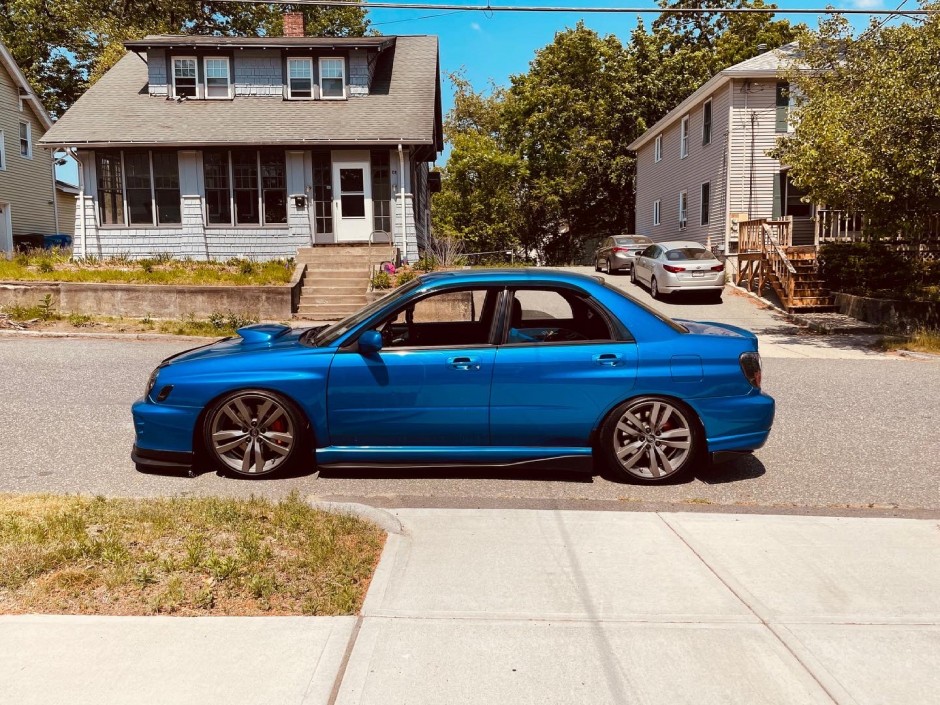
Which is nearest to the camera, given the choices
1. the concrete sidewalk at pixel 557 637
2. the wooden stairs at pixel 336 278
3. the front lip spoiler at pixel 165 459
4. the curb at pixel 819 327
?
the concrete sidewalk at pixel 557 637

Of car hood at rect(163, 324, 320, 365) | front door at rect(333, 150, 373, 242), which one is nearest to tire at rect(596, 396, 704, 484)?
car hood at rect(163, 324, 320, 365)

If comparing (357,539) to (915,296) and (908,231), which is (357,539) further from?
(915,296)

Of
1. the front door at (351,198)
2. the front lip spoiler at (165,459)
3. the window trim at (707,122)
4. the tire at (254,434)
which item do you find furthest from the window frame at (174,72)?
Answer: the tire at (254,434)

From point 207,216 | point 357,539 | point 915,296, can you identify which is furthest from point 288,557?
point 207,216

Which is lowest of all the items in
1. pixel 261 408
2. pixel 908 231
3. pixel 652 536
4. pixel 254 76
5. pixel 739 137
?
pixel 652 536

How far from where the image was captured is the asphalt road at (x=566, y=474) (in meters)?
5.83

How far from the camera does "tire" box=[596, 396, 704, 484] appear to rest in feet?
19.7

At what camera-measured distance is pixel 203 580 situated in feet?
13.2

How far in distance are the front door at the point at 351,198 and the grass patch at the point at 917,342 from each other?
14.0 m

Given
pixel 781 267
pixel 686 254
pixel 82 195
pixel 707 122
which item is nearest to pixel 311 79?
pixel 82 195

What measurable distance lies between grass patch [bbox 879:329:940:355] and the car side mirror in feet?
39.8

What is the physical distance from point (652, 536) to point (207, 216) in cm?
2079

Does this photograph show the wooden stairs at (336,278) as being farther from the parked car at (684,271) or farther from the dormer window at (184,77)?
the parked car at (684,271)

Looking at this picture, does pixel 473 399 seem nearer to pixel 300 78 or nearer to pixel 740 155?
pixel 300 78
